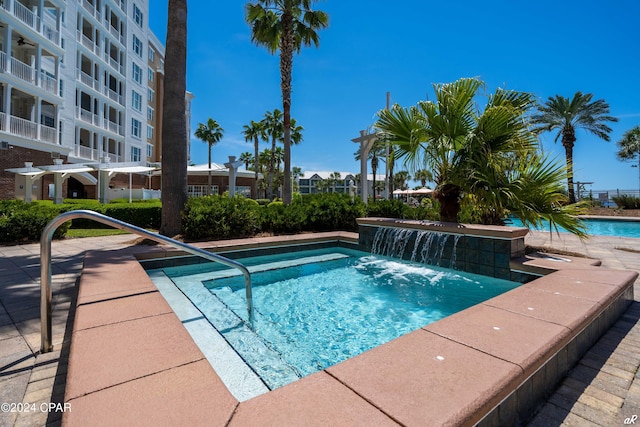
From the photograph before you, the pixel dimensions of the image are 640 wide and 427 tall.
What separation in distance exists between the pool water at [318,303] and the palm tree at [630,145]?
39727mm

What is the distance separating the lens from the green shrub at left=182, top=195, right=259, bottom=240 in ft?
23.7

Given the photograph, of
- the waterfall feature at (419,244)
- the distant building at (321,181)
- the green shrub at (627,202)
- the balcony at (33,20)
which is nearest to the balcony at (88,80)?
the balcony at (33,20)

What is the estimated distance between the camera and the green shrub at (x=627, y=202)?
21.2 m

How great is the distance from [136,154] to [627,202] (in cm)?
3936

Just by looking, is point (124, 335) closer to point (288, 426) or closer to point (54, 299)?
point (288, 426)

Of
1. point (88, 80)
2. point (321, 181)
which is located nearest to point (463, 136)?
point (88, 80)

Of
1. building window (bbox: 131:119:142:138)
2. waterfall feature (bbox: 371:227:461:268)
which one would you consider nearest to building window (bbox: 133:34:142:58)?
building window (bbox: 131:119:142:138)

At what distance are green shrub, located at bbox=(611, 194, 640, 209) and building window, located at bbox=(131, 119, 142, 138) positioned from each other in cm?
3919

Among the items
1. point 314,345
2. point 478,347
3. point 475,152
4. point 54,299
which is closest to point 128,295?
point 54,299

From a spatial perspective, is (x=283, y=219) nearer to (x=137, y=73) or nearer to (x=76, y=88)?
(x=76, y=88)

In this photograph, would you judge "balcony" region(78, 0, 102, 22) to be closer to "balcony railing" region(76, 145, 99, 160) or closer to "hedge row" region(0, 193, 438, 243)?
"balcony railing" region(76, 145, 99, 160)

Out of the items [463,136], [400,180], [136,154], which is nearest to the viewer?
[463,136]

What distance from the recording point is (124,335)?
2074mm

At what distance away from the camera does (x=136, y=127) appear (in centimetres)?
2761
